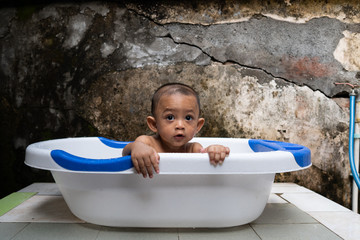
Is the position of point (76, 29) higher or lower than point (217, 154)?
higher

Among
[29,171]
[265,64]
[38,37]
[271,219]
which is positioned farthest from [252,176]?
[38,37]

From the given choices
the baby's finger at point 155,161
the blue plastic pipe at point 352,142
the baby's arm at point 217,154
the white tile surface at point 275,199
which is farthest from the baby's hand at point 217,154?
the blue plastic pipe at point 352,142

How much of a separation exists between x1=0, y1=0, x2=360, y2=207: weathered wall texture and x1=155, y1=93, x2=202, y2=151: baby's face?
0.59 m

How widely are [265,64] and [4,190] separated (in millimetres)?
1791

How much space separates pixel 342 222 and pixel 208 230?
54cm

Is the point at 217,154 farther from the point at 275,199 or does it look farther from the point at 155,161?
the point at 275,199

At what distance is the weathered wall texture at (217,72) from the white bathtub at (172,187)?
2.41 feet

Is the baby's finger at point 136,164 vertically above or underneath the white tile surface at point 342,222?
above

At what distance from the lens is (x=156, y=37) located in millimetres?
1673

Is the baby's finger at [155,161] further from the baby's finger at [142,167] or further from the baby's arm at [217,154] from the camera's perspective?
the baby's arm at [217,154]

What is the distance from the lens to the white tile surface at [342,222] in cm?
96

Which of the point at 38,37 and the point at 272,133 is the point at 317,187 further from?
the point at 38,37

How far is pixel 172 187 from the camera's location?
2.89 ft

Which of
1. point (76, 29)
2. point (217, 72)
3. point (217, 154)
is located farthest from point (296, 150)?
point (76, 29)
